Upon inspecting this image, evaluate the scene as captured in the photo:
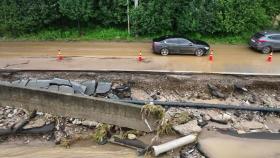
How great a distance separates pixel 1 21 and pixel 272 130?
A: 19.4 metres

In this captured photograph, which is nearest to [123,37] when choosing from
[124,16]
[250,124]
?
[124,16]

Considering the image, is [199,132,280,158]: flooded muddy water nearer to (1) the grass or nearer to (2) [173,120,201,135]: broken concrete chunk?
(2) [173,120,201,135]: broken concrete chunk

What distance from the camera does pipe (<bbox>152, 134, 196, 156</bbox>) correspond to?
16.5 metres

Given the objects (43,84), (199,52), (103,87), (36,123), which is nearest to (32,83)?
(43,84)

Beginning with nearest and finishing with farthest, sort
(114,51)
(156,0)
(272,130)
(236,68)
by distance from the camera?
(272,130)
(236,68)
(114,51)
(156,0)

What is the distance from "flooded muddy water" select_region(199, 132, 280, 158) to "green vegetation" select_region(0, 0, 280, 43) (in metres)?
10.4

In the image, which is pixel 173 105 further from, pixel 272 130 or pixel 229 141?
pixel 272 130

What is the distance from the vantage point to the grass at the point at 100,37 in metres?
26.9

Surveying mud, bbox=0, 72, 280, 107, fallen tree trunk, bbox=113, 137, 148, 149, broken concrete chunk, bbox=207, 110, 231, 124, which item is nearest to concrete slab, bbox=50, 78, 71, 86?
mud, bbox=0, 72, 280, 107

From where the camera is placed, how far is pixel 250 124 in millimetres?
19203

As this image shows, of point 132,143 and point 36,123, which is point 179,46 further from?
point 36,123

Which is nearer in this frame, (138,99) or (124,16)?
(138,99)

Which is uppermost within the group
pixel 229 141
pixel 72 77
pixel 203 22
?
pixel 203 22

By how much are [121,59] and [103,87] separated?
10.8 feet
